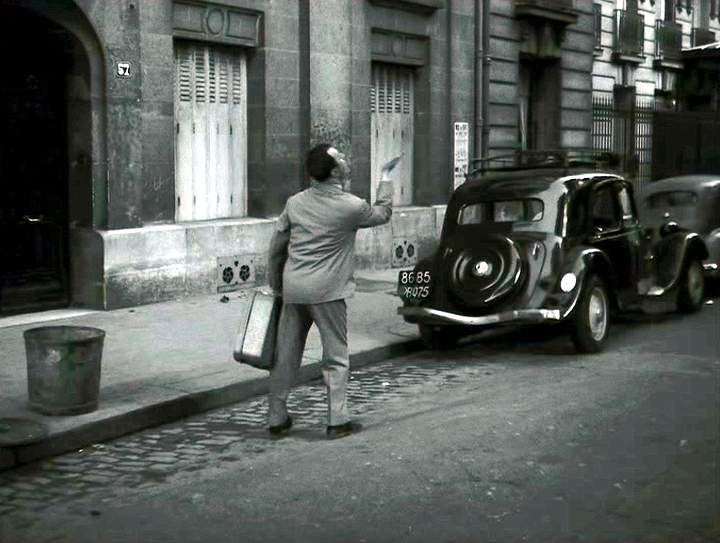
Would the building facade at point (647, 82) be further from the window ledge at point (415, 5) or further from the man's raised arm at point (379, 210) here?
the man's raised arm at point (379, 210)

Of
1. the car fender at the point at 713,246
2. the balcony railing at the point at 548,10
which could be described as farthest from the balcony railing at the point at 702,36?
the car fender at the point at 713,246

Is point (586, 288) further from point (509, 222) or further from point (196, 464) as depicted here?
point (196, 464)

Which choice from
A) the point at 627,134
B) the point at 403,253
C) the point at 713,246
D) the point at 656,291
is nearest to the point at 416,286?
the point at 656,291

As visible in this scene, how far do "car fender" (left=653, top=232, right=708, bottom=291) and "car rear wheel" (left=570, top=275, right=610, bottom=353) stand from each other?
1699 mm

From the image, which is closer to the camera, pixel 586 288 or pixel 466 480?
pixel 466 480

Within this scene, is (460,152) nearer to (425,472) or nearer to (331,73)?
(331,73)

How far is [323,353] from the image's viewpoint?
7.86 meters

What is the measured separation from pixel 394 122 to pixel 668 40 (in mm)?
→ 14856

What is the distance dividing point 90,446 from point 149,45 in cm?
696

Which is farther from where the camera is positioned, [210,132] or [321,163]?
[210,132]

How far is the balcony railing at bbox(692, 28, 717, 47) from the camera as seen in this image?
3369cm

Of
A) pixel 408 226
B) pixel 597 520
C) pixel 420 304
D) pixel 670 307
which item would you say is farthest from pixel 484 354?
pixel 408 226

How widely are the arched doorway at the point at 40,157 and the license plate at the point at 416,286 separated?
3.95m

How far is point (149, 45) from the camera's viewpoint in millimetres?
13805
